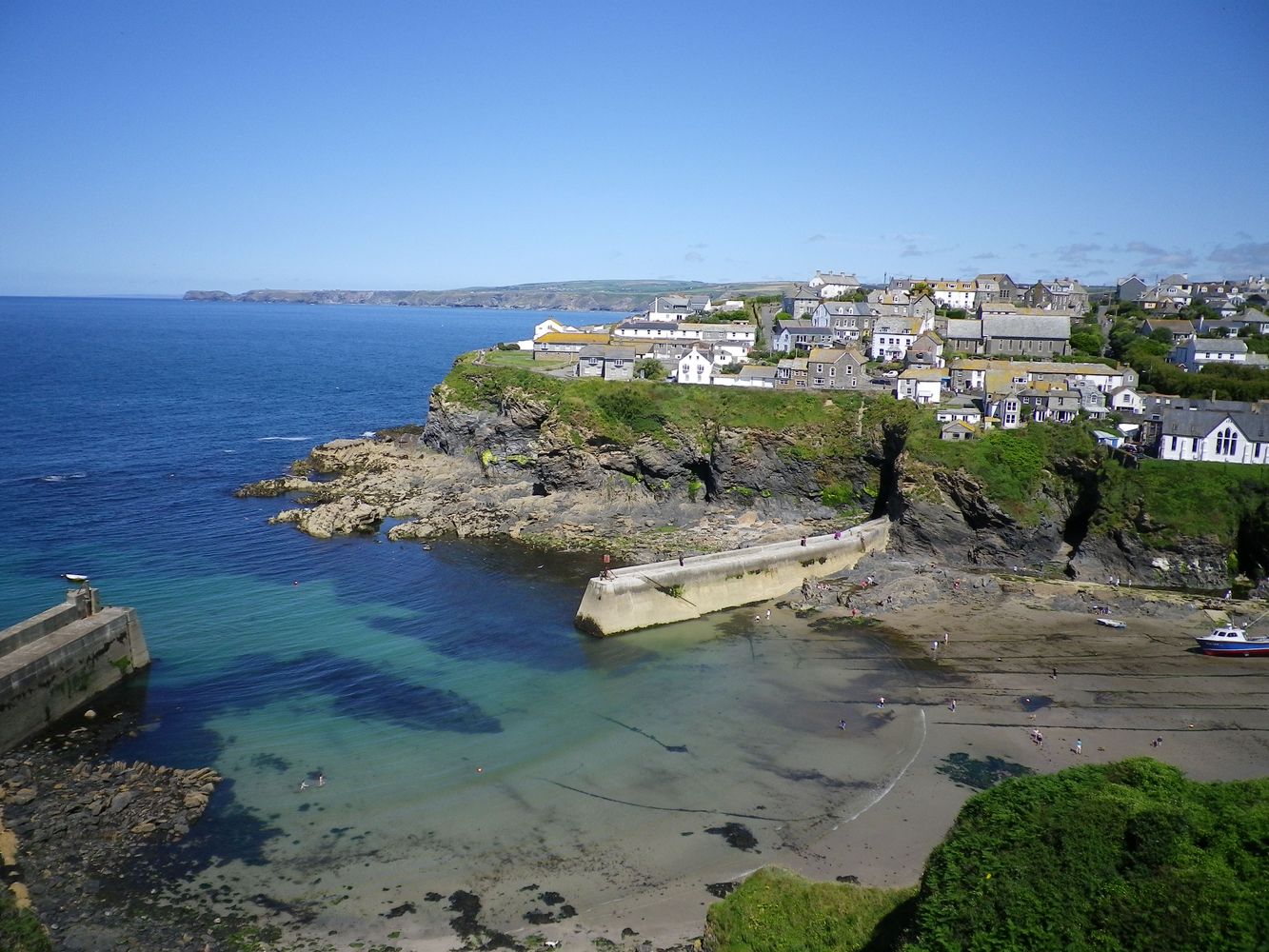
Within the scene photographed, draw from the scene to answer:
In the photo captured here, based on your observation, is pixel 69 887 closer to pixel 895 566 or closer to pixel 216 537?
pixel 216 537

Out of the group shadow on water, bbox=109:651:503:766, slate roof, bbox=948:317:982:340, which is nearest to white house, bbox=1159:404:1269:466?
slate roof, bbox=948:317:982:340

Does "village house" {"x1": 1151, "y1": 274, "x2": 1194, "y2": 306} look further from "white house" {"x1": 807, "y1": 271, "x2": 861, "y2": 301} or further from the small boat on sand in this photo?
the small boat on sand

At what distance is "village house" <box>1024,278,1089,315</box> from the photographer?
290 feet

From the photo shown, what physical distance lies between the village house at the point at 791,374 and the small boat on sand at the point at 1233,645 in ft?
111

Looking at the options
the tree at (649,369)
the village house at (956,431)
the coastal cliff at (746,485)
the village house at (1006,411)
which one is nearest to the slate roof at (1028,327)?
the village house at (1006,411)

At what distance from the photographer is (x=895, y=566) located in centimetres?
4556

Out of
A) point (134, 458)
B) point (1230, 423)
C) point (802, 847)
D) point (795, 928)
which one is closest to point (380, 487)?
point (134, 458)

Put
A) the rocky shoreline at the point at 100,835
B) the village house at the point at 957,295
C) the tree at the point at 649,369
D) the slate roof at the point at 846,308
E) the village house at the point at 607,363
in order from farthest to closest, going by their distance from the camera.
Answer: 1. the village house at the point at 957,295
2. the slate roof at the point at 846,308
3. the tree at the point at 649,369
4. the village house at the point at 607,363
5. the rocky shoreline at the point at 100,835

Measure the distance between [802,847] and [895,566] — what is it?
25.1 m

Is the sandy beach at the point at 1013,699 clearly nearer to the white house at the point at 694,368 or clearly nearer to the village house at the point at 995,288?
the white house at the point at 694,368

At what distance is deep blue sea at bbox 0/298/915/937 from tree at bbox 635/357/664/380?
979 inches

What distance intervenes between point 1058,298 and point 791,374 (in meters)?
42.1

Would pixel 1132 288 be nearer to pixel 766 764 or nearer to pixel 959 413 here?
pixel 959 413

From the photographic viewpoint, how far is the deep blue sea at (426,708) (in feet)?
74.3
